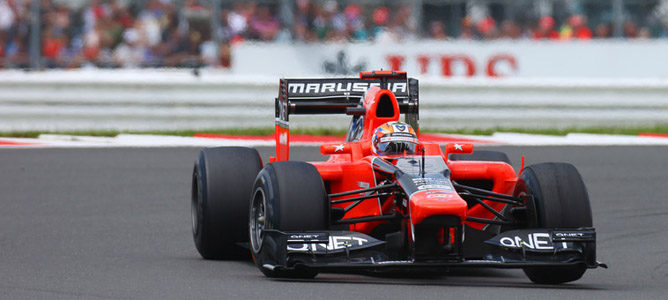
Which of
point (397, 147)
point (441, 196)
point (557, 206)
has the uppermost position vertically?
point (397, 147)

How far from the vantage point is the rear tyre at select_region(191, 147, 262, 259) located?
8.18 m

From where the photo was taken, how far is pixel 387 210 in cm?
766

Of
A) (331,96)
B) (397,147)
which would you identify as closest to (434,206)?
(397,147)

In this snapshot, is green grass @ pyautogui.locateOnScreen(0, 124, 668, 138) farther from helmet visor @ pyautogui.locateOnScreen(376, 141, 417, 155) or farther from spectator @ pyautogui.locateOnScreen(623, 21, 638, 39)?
helmet visor @ pyautogui.locateOnScreen(376, 141, 417, 155)

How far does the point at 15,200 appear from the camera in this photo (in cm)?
1153

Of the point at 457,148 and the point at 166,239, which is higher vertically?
the point at 457,148

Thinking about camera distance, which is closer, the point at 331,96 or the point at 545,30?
the point at 331,96

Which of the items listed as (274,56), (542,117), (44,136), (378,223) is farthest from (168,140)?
(378,223)

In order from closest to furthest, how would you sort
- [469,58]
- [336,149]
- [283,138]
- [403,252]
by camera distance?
[403,252] → [336,149] → [283,138] → [469,58]

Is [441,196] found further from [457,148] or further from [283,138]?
[283,138]

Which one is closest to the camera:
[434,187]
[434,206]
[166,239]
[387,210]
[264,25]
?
[434,206]

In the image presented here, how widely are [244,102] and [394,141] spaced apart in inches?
403

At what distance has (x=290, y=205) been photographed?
7.00 metres

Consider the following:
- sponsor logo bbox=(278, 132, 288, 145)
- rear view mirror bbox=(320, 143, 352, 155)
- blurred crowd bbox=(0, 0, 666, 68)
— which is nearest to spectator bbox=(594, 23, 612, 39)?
blurred crowd bbox=(0, 0, 666, 68)
